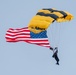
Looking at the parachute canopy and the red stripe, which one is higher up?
the parachute canopy

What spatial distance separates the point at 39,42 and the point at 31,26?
2.31 m

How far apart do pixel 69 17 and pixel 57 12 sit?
103 cm

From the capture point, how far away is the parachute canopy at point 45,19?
77.9 metres

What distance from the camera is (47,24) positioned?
255 ft

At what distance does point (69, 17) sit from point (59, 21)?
1505 mm

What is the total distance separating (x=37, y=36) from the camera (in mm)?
80188

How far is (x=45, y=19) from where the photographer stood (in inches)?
3093

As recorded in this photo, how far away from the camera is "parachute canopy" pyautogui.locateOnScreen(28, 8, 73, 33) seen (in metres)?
77.9

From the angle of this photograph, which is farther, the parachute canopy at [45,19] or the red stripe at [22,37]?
the red stripe at [22,37]

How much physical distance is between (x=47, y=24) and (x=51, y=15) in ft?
4.45

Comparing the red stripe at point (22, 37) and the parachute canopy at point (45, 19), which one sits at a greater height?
the parachute canopy at point (45, 19)

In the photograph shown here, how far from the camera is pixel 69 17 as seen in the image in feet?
263

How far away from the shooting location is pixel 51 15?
259 ft

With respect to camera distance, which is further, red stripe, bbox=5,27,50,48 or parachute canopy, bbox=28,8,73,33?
red stripe, bbox=5,27,50,48
